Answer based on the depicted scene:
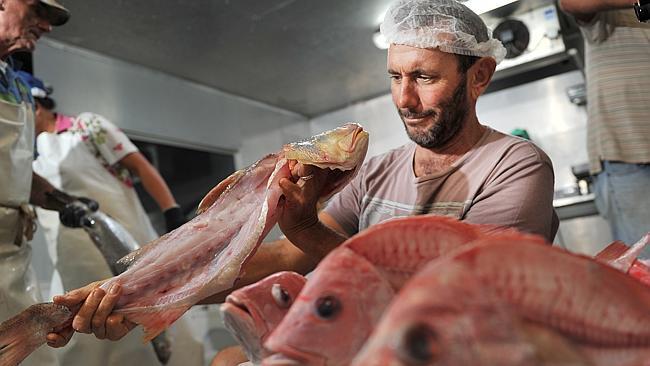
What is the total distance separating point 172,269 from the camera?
129cm

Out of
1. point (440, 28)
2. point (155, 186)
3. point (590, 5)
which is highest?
point (590, 5)

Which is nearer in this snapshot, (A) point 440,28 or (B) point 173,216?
(A) point 440,28

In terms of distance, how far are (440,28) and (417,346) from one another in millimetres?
1316

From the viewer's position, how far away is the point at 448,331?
21.2 inches

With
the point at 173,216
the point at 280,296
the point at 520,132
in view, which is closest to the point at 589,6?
the point at 280,296

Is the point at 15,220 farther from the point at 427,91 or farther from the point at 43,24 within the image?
the point at 427,91

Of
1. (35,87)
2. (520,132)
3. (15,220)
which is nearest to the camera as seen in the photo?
(15,220)

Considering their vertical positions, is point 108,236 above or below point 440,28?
below

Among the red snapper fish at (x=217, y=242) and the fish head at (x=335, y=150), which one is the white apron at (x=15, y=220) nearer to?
the red snapper fish at (x=217, y=242)

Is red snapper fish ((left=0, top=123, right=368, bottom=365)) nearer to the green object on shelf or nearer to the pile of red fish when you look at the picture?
the pile of red fish

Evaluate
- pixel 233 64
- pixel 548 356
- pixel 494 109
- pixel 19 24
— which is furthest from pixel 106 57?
pixel 548 356

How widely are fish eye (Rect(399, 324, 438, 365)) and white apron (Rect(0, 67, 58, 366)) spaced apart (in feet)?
6.49

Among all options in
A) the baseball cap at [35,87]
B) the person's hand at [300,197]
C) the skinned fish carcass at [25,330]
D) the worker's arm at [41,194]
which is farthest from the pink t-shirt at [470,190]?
the baseball cap at [35,87]

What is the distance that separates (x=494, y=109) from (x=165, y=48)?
2.78m
